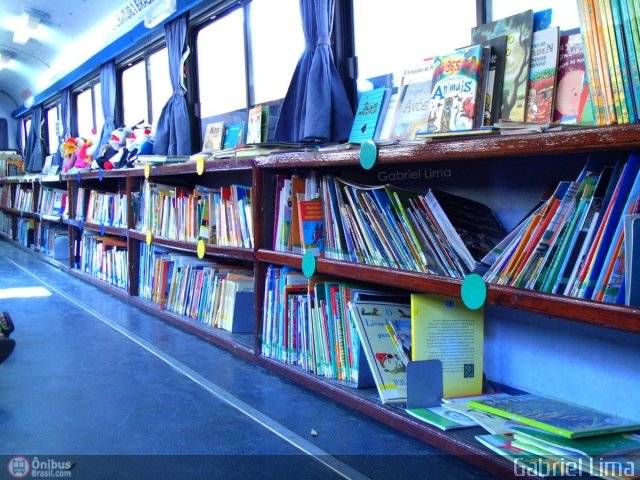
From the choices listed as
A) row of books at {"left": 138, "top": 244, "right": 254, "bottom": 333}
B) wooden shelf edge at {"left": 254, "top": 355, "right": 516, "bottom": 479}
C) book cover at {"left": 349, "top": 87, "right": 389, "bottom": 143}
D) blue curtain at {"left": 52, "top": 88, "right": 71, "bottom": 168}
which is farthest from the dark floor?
blue curtain at {"left": 52, "top": 88, "right": 71, "bottom": 168}

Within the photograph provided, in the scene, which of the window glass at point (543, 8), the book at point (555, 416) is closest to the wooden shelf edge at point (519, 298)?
the book at point (555, 416)

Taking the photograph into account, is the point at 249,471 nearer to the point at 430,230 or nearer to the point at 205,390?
the point at 205,390

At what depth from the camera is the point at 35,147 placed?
9.48 meters

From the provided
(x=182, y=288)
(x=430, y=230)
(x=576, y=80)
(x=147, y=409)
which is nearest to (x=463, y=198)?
(x=430, y=230)

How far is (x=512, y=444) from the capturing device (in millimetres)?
1508

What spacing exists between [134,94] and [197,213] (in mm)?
3402

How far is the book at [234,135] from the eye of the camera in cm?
362

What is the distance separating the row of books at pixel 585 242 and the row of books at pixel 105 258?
317cm

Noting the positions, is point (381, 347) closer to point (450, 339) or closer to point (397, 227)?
point (450, 339)

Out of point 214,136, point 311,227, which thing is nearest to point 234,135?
point 214,136

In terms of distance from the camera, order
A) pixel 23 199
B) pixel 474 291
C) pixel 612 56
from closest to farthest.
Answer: pixel 612 56 → pixel 474 291 → pixel 23 199

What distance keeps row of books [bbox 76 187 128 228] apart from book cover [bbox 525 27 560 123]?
10.6 feet

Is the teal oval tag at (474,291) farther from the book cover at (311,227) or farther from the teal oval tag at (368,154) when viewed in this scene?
the book cover at (311,227)

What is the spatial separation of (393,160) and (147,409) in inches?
44.9
